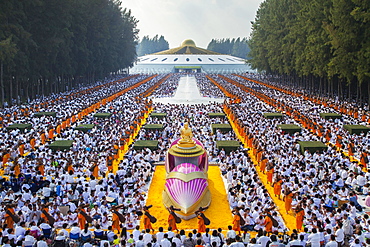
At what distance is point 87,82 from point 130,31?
2418 centimetres

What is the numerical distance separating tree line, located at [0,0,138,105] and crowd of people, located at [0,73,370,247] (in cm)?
1158

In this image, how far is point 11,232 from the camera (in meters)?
10.9

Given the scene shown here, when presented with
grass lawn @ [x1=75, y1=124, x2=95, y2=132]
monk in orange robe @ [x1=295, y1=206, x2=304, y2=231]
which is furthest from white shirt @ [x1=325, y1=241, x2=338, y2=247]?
grass lawn @ [x1=75, y1=124, x2=95, y2=132]

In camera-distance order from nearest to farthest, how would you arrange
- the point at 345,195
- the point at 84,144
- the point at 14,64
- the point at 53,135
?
the point at 345,195 → the point at 84,144 → the point at 53,135 → the point at 14,64

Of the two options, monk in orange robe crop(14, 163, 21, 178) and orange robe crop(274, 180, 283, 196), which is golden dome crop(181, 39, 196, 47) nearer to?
monk in orange robe crop(14, 163, 21, 178)

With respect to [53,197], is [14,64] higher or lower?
higher

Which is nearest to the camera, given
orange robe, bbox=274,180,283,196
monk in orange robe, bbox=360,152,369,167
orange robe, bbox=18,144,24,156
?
orange robe, bbox=274,180,283,196

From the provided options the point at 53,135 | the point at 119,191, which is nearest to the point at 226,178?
the point at 119,191

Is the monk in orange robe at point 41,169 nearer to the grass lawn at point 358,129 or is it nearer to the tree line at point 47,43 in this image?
the tree line at point 47,43

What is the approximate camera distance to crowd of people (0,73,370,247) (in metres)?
10.7

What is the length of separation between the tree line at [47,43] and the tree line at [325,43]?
2683cm

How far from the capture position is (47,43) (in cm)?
4088

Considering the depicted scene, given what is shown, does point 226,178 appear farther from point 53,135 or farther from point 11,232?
point 53,135

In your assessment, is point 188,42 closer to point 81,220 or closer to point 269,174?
point 269,174
